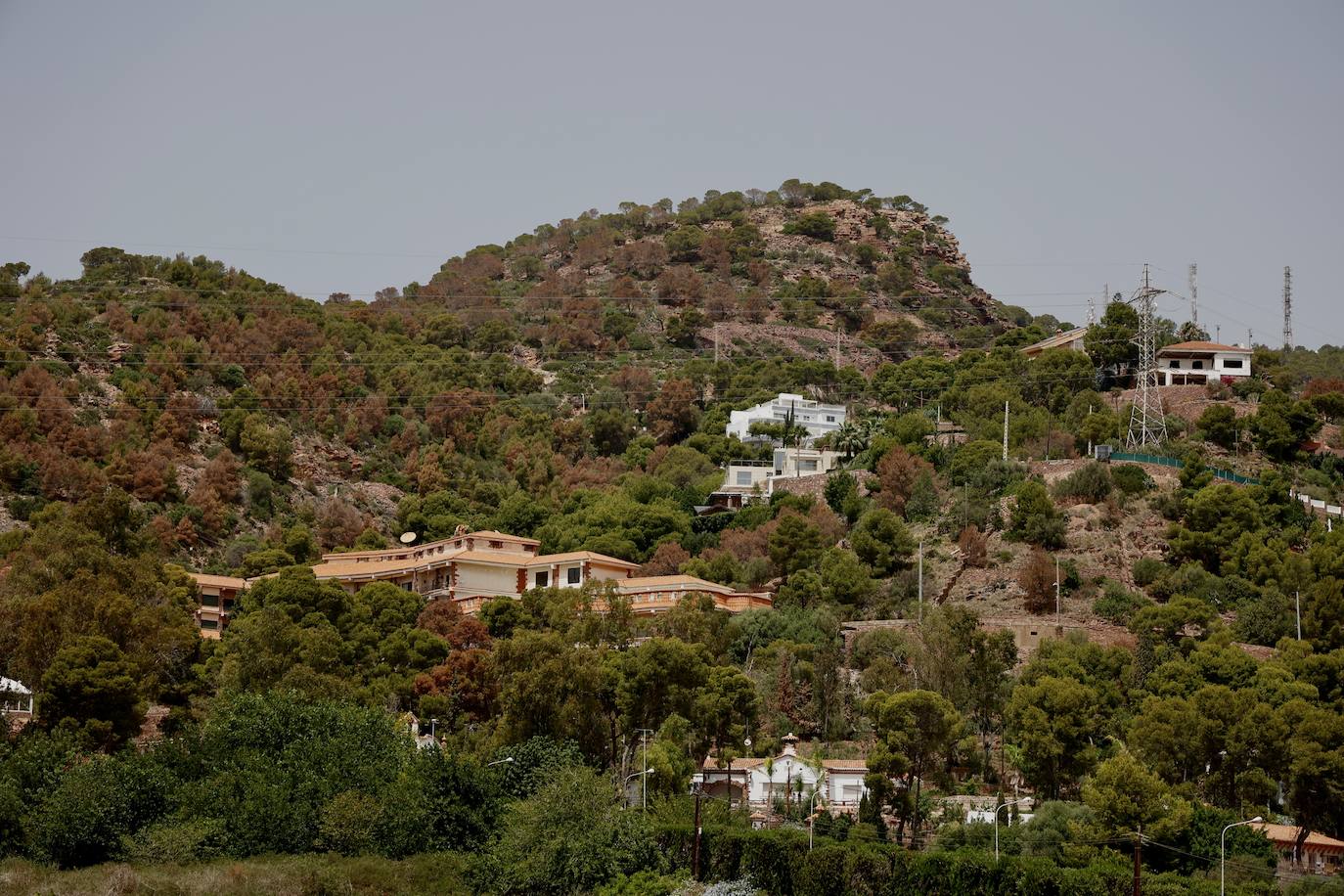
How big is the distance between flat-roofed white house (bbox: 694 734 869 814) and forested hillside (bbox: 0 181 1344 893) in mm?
890

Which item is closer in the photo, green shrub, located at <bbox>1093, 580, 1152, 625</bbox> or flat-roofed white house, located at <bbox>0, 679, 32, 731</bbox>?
flat-roofed white house, located at <bbox>0, 679, 32, 731</bbox>

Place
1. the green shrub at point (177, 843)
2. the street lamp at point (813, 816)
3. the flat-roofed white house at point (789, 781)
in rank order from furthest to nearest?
the flat-roofed white house at point (789, 781), the street lamp at point (813, 816), the green shrub at point (177, 843)

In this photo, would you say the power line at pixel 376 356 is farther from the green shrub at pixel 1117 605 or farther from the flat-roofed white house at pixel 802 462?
the green shrub at pixel 1117 605

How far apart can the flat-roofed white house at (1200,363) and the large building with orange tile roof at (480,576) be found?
30689mm

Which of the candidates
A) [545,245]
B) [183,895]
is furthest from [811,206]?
[183,895]

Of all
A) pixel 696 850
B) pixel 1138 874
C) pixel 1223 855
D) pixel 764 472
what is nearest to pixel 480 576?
pixel 764 472

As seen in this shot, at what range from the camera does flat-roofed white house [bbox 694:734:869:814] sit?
51625mm

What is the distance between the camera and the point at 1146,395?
85.1 metres

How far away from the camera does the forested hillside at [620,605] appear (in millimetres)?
46875

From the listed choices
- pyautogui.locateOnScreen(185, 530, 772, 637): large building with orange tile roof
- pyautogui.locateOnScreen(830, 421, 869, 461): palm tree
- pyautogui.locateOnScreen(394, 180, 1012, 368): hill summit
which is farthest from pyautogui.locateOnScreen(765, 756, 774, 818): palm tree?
pyautogui.locateOnScreen(394, 180, 1012, 368): hill summit

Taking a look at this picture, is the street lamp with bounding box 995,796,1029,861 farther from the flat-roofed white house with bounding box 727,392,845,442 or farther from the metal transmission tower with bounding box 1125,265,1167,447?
the flat-roofed white house with bounding box 727,392,845,442

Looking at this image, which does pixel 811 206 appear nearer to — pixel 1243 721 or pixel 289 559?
pixel 289 559

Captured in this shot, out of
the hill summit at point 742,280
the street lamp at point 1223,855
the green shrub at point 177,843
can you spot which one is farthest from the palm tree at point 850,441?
the green shrub at point 177,843

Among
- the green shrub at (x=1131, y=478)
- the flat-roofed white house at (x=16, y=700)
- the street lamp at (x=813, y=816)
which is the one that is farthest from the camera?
the green shrub at (x=1131, y=478)
